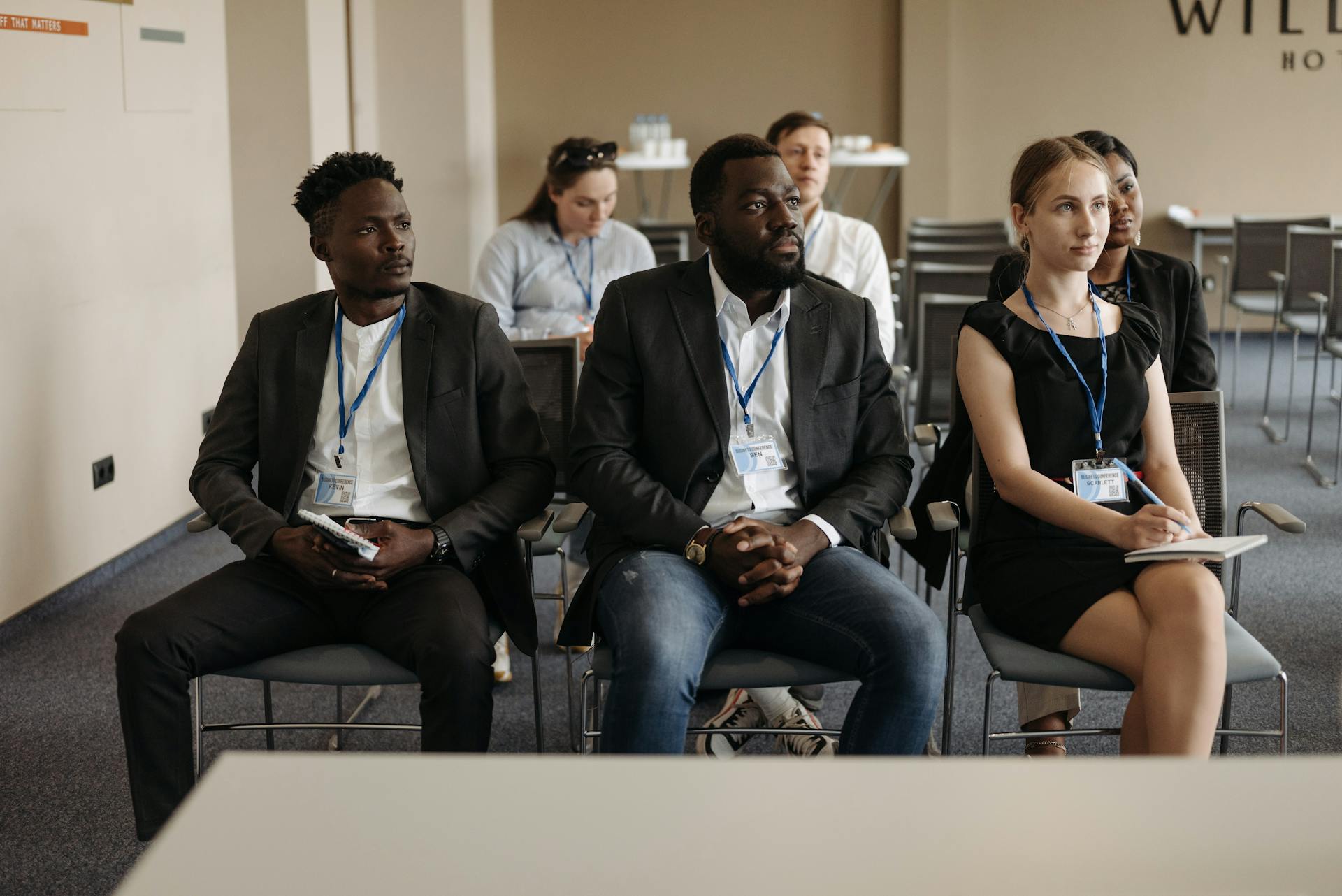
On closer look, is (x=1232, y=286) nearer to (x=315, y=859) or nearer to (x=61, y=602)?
(x=61, y=602)

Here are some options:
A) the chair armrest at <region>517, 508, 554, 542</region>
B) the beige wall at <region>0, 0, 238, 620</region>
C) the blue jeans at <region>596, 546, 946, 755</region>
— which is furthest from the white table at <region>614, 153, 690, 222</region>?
the blue jeans at <region>596, 546, 946, 755</region>

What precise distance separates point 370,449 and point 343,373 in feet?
0.54

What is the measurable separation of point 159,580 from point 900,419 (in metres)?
2.79

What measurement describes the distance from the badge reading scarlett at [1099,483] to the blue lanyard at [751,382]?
2.05ft

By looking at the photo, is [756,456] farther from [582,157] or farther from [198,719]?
[582,157]

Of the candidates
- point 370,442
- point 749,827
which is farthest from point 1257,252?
point 749,827

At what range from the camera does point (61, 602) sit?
4047mm

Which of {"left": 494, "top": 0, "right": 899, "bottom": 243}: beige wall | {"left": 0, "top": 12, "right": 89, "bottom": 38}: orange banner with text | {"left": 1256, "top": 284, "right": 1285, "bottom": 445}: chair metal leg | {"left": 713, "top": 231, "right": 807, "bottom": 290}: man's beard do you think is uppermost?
{"left": 494, "top": 0, "right": 899, "bottom": 243}: beige wall

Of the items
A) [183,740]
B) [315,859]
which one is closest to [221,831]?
[315,859]

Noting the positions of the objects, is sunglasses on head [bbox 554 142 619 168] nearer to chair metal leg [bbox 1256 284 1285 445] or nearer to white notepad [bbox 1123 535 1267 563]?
white notepad [bbox 1123 535 1267 563]

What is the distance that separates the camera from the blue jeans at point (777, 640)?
2203 mm

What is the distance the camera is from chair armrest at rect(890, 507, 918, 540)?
2.52m

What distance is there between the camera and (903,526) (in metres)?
2.54

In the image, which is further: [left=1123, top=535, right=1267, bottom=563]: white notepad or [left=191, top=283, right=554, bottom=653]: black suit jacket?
[left=191, top=283, right=554, bottom=653]: black suit jacket
